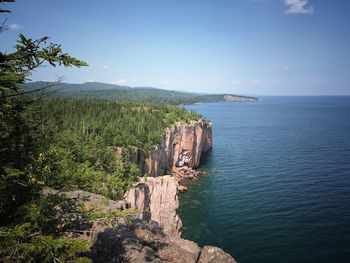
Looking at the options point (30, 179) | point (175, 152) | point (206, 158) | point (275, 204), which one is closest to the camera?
point (30, 179)

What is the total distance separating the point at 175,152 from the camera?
73938 mm

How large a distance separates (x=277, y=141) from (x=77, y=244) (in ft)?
318

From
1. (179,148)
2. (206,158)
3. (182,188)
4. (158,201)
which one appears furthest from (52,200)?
(206,158)

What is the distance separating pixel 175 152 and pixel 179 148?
5.66 feet

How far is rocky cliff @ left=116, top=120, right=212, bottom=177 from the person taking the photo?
190 feet

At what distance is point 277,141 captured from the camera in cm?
9700

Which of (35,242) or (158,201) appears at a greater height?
(35,242)

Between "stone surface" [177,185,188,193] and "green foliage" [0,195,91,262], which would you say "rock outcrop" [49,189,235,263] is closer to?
"green foliage" [0,195,91,262]

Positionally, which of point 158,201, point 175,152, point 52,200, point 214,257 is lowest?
point 158,201

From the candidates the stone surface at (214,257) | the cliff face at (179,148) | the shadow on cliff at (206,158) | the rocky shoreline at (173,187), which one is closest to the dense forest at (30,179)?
the rocky shoreline at (173,187)

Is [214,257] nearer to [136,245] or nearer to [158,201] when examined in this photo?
[136,245]

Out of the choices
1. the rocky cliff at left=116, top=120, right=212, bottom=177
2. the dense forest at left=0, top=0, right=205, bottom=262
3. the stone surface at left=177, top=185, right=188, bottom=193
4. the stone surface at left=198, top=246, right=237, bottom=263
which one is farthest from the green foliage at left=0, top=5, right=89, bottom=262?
the stone surface at left=177, top=185, right=188, bottom=193

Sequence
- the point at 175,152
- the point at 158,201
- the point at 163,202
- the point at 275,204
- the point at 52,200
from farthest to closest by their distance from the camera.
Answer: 1. the point at 175,152
2. the point at 275,204
3. the point at 163,202
4. the point at 158,201
5. the point at 52,200

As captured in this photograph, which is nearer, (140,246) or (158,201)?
(140,246)
